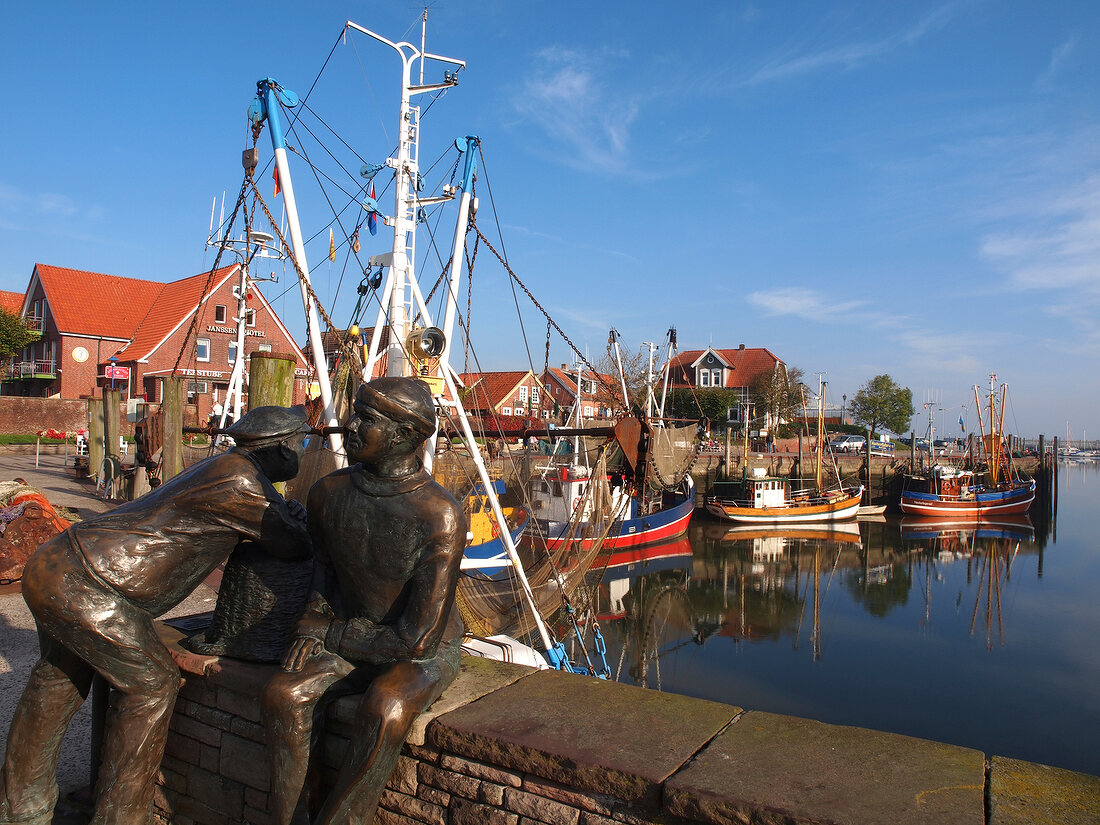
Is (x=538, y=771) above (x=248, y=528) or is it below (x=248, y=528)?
below

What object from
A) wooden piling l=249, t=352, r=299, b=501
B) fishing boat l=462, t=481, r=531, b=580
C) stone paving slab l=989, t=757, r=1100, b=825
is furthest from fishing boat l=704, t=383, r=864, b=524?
stone paving slab l=989, t=757, r=1100, b=825

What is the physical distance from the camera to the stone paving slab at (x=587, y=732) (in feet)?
7.39

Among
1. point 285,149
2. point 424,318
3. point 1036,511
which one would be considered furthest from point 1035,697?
point 1036,511

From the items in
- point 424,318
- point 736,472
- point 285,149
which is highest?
point 285,149

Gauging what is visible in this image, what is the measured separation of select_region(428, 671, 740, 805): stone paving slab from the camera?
7.39ft

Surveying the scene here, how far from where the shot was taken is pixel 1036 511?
139 feet

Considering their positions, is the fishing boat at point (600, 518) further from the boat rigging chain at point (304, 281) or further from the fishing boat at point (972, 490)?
the fishing boat at point (972, 490)

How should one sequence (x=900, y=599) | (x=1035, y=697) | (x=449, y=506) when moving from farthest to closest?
(x=900, y=599) < (x=1035, y=697) < (x=449, y=506)

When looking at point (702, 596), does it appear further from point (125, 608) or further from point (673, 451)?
point (125, 608)

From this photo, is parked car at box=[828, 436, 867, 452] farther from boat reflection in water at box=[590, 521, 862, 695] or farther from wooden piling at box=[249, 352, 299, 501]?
wooden piling at box=[249, 352, 299, 501]

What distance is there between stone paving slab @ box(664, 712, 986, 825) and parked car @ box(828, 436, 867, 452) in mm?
50038

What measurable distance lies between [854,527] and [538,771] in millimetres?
34628

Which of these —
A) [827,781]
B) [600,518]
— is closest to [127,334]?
[600,518]

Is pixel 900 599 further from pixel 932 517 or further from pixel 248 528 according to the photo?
pixel 248 528
